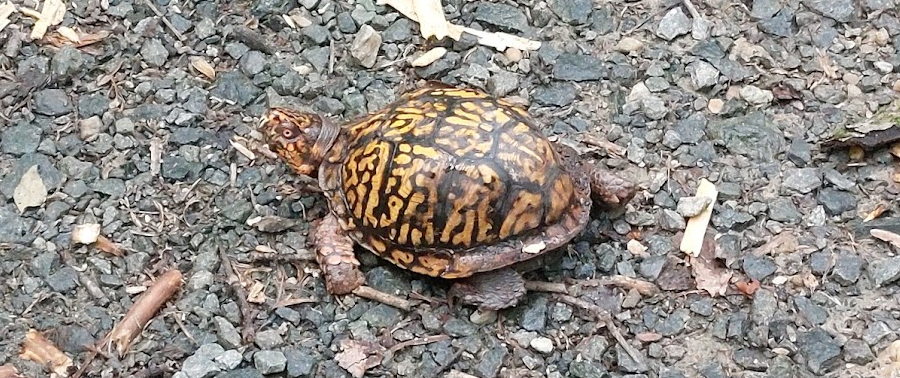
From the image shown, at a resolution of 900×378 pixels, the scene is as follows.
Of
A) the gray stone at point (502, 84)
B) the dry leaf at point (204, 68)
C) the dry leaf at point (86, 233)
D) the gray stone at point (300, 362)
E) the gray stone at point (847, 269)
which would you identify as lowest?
the gray stone at point (300, 362)

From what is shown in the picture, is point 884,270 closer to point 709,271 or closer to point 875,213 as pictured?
point 875,213

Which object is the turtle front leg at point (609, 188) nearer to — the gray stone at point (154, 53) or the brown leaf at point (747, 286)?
the brown leaf at point (747, 286)

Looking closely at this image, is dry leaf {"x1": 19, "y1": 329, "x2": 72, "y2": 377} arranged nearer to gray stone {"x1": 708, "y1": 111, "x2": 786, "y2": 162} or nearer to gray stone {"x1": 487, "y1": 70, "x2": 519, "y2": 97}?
gray stone {"x1": 487, "y1": 70, "x2": 519, "y2": 97}

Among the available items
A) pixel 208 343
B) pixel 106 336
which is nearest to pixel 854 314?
pixel 208 343

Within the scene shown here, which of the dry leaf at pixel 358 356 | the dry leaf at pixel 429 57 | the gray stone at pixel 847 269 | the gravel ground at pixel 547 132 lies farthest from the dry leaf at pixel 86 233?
the gray stone at pixel 847 269

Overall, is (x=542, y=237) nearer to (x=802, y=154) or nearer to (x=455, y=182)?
(x=455, y=182)
